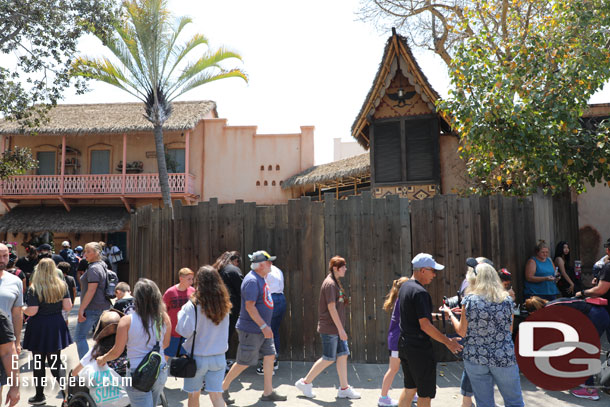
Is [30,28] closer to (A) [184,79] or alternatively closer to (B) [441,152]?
(A) [184,79]

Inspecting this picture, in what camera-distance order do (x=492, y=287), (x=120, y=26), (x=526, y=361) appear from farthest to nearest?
(x=120, y=26)
(x=526, y=361)
(x=492, y=287)

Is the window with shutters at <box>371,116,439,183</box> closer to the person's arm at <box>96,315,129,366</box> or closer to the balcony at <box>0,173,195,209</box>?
the person's arm at <box>96,315,129,366</box>

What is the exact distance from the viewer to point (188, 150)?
72.7 feet

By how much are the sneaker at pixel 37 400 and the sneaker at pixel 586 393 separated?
6.37m

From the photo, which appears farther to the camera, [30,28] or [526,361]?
[30,28]

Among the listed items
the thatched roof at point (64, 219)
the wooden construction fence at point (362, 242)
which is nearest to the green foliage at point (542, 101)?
the wooden construction fence at point (362, 242)

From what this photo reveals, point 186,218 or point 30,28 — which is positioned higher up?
point 30,28

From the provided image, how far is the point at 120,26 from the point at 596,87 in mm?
12851

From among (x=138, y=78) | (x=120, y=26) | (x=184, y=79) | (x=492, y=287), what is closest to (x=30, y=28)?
(x=120, y=26)

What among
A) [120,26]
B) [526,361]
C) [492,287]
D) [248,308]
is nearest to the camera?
[492,287]

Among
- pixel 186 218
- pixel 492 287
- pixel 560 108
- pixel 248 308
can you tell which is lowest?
pixel 248 308

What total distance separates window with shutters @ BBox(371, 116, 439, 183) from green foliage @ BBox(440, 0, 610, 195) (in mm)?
3457

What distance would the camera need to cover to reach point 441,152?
13.4m

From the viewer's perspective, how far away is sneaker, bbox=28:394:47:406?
18.5 ft
